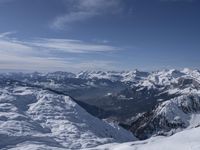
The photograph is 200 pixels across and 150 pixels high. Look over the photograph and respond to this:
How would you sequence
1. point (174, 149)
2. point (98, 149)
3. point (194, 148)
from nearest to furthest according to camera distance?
1. point (194, 148)
2. point (174, 149)
3. point (98, 149)

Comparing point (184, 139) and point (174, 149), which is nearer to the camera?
point (174, 149)

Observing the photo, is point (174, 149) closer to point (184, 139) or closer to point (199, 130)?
point (184, 139)

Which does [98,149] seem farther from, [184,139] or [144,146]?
[184,139]

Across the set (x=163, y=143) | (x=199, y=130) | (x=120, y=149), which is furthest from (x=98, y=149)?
(x=199, y=130)

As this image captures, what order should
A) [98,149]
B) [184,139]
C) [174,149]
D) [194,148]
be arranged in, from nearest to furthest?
[194,148]
[174,149]
[184,139]
[98,149]

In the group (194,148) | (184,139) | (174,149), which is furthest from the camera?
(184,139)

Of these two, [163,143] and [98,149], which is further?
[98,149]

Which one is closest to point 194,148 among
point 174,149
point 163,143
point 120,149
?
point 174,149

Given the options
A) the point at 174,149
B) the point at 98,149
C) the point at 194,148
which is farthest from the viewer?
the point at 98,149

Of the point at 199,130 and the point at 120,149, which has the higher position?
the point at 199,130

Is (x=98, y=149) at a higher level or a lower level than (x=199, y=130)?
lower
